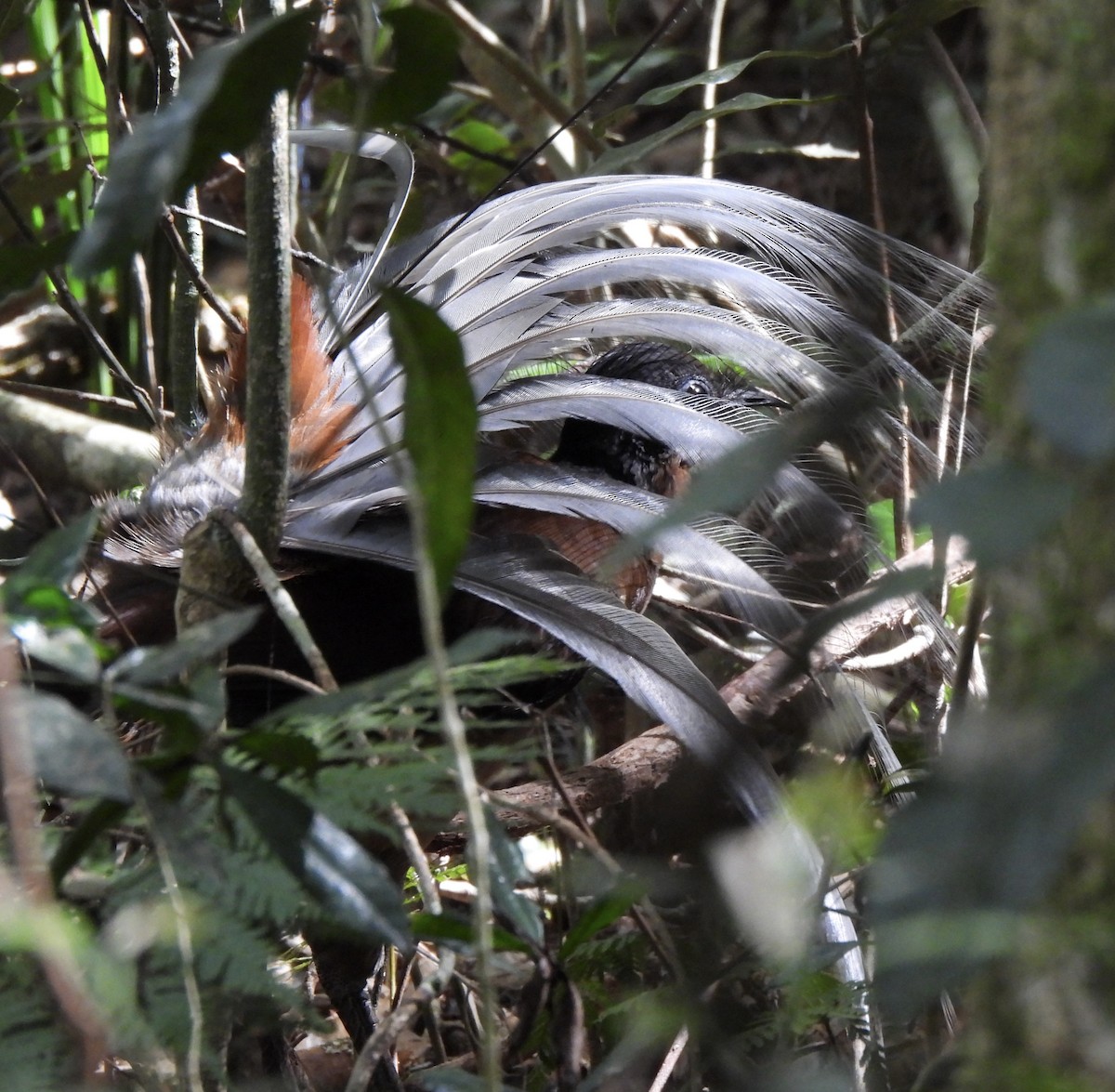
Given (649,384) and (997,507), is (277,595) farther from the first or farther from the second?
(649,384)

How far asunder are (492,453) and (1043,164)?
0.94 meters

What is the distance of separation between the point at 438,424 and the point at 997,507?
293 mm

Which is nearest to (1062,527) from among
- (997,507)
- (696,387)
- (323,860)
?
(997,507)

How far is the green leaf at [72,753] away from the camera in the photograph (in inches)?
19.7

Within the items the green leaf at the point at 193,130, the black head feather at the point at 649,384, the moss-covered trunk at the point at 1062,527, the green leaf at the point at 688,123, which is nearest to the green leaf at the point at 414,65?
the green leaf at the point at 193,130

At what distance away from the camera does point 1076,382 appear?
343 mm

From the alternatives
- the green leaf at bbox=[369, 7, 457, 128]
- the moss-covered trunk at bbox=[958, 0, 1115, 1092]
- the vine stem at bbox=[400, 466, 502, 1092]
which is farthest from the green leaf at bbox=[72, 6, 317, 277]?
the moss-covered trunk at bbox=[958, 0, 1115, 1092]

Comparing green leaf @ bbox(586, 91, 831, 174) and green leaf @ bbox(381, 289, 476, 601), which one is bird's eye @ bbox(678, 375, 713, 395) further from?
green leaf @ bbox(381, 289, 476, 601)

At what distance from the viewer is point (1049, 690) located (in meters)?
0.40

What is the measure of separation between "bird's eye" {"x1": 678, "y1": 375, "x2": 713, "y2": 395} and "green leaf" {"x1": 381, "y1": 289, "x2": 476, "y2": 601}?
863 millimetres

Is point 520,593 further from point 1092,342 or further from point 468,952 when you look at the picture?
point 1092,342

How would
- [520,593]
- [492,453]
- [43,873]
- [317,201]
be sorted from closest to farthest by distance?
[43,873], [520,593], [492,453], [317,201]

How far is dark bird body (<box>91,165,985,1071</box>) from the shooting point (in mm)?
1195

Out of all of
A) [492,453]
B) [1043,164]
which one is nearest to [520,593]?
[492,453]
